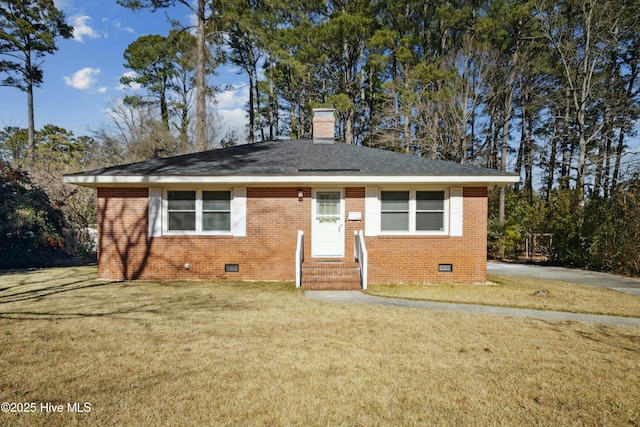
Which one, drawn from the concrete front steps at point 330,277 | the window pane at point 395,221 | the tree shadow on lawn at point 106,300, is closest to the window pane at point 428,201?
the window pane at point 395,221

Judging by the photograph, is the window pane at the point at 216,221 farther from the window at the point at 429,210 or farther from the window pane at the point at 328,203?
the window at the point at 429,210

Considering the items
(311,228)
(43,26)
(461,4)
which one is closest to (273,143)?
(311,228)

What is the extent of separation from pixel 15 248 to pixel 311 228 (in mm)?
11539

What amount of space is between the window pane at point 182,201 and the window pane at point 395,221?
5.51 metres

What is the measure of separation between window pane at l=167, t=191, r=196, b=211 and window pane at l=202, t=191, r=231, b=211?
314mm

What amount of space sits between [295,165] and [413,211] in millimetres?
3671

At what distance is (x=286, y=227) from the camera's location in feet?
31.2

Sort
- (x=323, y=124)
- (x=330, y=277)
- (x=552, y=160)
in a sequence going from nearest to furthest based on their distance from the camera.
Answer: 1. (x=330, y=277)
2. (x=323, y=124)
3. (x=552, y=160)

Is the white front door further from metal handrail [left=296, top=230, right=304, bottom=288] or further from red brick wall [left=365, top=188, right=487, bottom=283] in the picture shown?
red brick wall [left=365, top=188, right=487, bottom=283]

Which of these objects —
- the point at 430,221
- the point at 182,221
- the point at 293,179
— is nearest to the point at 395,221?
the point at 430,221

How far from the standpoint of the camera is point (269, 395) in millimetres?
3090

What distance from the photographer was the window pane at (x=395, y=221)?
952cm

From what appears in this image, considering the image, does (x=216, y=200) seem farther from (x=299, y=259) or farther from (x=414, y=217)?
(x=414, y=217)

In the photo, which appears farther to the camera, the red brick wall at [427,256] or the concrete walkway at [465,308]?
the red brick wall at [427,256]
